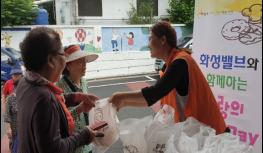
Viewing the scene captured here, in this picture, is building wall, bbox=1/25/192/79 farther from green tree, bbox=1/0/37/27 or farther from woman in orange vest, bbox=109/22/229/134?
woman in orange vest, bbox=109/22/229/134

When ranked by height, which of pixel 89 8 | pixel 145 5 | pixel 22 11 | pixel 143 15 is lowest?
pixel 143 15

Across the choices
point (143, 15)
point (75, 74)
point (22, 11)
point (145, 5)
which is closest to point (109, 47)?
point (22, 11)

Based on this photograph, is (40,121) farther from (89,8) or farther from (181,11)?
(89,8)

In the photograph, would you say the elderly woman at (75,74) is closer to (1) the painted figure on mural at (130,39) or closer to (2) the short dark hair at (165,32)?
(2) the short dark hair at (165,32)

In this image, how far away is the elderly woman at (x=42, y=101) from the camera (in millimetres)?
1464

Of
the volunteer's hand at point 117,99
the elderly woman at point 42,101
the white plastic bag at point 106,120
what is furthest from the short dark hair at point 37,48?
the volunteer's hand at point 117,99

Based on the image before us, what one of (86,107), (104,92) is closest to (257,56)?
(86,107)

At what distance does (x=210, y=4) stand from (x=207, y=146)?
1.54 metres

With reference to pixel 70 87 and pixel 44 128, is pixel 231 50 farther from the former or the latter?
pixel 44 128

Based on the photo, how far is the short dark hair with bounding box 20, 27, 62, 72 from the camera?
1.52 metres

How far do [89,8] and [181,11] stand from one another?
5269 millimetres

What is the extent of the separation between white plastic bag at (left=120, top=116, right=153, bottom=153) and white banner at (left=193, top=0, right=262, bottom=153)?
41.1 inches

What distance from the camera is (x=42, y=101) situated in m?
1.47

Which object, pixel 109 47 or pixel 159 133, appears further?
pixel 109 47
